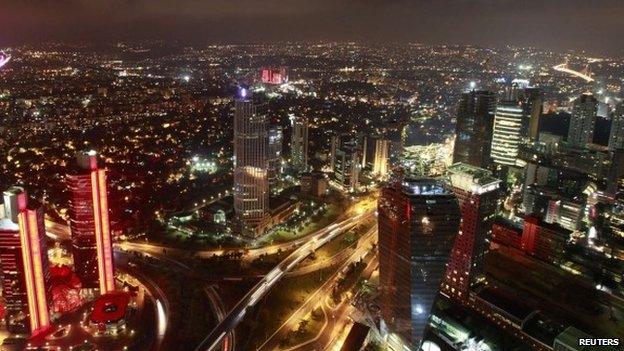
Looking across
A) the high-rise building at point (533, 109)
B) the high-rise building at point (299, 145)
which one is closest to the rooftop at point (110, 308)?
the high-rise building at point (299, 145)

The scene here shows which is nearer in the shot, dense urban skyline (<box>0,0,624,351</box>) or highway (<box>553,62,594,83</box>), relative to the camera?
dense urban skyline (<box>0,0,624,351</box>)

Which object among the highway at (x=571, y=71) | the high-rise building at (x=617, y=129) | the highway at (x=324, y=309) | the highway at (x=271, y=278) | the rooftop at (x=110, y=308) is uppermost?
the highway at (x=571, y=71)

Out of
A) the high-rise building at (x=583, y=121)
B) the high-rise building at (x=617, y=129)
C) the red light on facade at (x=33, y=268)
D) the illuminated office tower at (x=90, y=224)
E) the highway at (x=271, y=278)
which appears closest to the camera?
the red light on facade at (x=33, y=268)

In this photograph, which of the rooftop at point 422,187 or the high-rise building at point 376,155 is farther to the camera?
the high-rise building at point 376,155

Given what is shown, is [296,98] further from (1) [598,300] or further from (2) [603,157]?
(1) [598,300]

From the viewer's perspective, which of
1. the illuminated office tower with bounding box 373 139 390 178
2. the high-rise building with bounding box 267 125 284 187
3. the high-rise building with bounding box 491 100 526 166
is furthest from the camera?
the illuminated office tower with bounding box 373 139 390 178

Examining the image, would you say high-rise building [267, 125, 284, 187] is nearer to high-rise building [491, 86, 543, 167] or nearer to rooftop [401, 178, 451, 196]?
high-rise building [491, 86, 543, 167]

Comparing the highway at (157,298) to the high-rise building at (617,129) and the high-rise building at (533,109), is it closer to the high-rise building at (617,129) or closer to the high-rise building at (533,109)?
the high-rise building at (533,109)

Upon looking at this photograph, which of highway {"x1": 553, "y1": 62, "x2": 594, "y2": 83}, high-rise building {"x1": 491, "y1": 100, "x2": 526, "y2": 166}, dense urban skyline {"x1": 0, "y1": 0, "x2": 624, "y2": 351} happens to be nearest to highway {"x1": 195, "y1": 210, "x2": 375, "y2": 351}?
dense urban skyline {"x1": 0, "y1": 0, "x2": 624, "y2": 351}
